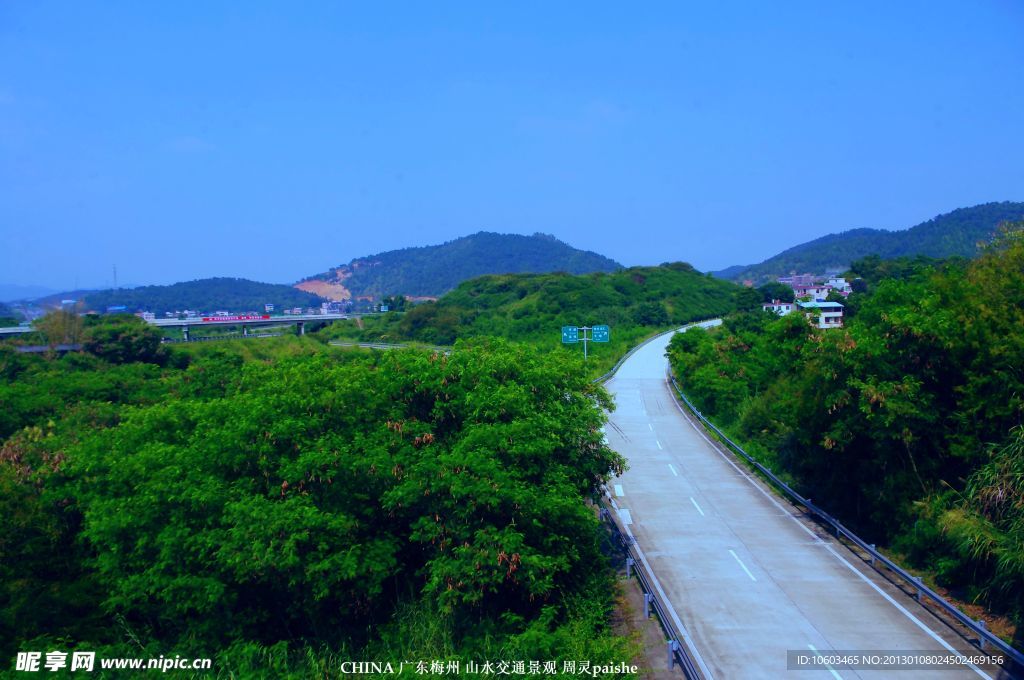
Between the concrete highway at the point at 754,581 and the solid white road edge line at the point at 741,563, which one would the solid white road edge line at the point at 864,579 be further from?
the solid white road edge line at the point at 741,563

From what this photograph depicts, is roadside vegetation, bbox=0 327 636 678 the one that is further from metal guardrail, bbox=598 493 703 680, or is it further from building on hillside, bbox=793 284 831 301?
building on hillside, bbox=793 284 831 301

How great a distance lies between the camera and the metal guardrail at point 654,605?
1130cm

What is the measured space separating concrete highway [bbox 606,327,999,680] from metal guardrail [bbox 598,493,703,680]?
32 centimetres

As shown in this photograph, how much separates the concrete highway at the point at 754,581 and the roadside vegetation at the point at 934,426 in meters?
1.39

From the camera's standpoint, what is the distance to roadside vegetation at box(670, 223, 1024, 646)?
45.5 feet

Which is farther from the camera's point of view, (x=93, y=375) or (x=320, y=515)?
(x=93, y=375)

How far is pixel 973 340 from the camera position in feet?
52.9

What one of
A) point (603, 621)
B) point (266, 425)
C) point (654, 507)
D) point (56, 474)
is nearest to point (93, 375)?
point (56, 474)

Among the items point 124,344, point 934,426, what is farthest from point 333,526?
point 124,344

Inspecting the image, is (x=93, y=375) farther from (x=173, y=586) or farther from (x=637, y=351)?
(x=637, y=351)

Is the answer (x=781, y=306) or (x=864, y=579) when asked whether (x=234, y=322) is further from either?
(x=864, y=579)

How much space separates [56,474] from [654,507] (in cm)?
1545

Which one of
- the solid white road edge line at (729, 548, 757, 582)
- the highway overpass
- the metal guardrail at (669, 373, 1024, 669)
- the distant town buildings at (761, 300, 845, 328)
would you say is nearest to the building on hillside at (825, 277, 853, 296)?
the distant town buildings at (761, 300, 845, 328)

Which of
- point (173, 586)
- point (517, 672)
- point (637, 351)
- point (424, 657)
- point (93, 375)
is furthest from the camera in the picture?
point (637, 351)
